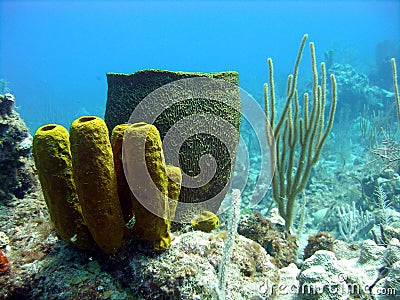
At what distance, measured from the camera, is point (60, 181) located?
6.17 ft

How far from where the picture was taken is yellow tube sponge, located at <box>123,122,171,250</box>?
177cm

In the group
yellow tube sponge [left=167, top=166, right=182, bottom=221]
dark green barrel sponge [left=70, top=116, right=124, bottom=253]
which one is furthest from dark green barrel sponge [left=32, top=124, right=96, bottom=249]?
yellow tube sponge [left=167, top=166, right=182, bottom=221]

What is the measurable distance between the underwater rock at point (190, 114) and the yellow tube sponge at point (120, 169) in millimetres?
548

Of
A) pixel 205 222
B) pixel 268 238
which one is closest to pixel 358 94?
pixel 268 238

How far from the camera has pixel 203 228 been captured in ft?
8.45

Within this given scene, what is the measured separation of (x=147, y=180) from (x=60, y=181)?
2.00 ft

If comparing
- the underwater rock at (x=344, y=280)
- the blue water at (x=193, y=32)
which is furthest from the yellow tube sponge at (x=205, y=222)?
the blue water at (x=193, y=32)

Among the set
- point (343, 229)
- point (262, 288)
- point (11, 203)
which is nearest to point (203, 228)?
point (262, 288)

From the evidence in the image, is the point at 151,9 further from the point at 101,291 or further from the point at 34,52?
the point at 101,291

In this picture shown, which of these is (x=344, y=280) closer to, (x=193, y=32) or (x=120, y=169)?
(x=120, y=169)

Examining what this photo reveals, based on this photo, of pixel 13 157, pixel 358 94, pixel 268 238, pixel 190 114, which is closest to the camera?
pixel 190 114

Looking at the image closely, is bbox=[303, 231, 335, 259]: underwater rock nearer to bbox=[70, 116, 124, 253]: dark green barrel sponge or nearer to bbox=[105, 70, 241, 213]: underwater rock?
bbox=[105, 70, 241, 213]: underwater rock

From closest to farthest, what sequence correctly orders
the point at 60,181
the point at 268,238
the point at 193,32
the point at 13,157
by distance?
1. the point at 60,181
2. the point at 268,238
3. the point at 13,157
4. the point at 193,32

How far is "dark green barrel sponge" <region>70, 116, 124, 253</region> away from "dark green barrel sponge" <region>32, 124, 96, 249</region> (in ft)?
0.54
